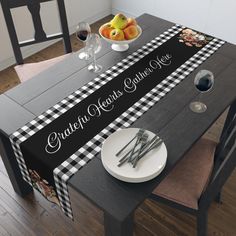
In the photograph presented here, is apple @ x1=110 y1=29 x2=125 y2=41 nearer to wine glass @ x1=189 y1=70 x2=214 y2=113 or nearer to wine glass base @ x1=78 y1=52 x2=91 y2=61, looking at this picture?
wine glass base @ x1=78 y1=52 x2=91 y2=61

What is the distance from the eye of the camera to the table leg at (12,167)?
1.58 metres

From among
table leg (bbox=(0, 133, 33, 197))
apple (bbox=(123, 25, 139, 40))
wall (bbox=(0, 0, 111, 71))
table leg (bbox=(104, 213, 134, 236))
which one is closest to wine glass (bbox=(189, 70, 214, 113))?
apple (bbox=(123, 25, 139, 40))

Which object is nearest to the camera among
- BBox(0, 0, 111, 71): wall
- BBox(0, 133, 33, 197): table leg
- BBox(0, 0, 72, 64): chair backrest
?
BBox(0, 133, 33, 197): table leg

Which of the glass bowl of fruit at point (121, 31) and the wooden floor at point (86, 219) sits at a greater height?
the glass bowl of fruit at point (121, 31)

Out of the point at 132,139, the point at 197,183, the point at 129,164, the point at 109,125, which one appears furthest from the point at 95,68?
the point at 197,183

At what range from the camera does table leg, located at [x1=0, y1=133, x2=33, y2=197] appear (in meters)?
1.58

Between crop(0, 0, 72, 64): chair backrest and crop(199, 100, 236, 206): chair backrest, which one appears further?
crop(0, 0, 72, 64): chair backrest

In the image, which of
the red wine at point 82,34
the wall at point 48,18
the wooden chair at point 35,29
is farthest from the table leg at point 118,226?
A: the wall at point 48,18

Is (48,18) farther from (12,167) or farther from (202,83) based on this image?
(202,83)

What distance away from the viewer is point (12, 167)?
5.66ft

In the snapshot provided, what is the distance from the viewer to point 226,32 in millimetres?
2945

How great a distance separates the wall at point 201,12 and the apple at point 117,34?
1.45 m

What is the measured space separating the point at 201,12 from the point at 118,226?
2.34 metres

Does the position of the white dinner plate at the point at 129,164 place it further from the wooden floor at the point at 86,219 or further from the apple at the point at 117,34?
the wooden floor at the point at 86,219
